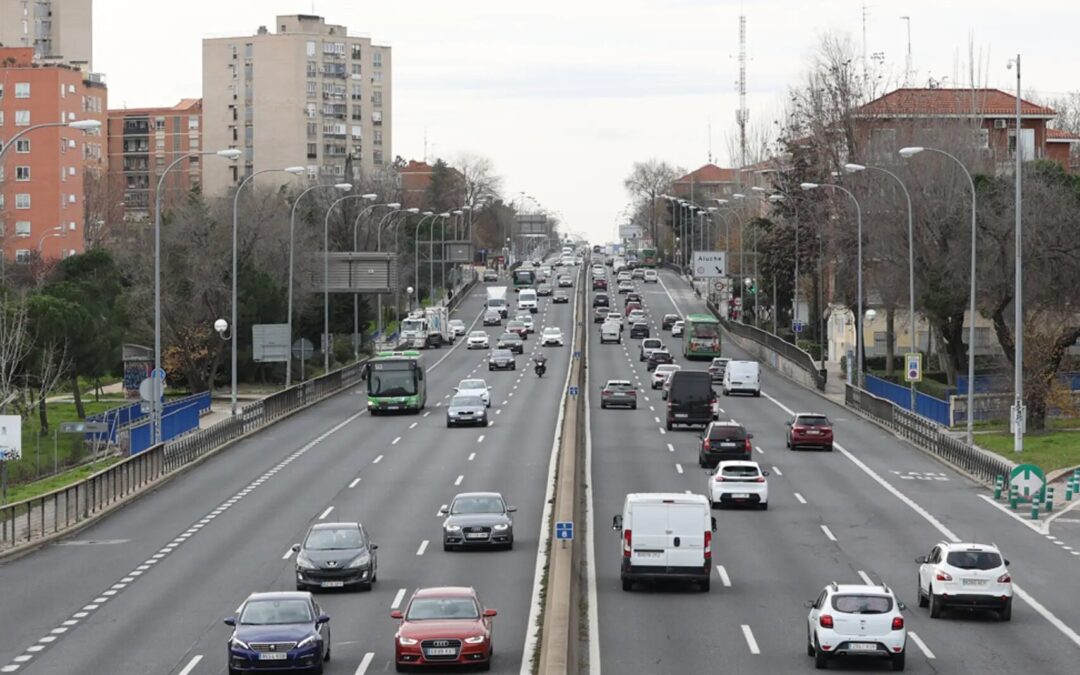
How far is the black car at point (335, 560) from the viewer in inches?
1223

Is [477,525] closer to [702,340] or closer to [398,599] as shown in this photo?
[398,599]

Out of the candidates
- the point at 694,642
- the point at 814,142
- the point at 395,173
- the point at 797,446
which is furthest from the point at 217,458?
the point at 395,173

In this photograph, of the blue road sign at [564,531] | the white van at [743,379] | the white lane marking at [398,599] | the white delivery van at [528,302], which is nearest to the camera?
the white lane marking at [398,599]

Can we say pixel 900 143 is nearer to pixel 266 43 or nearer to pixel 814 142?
pixel 814 142

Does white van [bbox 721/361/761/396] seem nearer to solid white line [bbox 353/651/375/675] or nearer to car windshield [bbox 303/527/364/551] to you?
car windshield [bbox 303/527/364/551]

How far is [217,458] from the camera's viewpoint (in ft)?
181

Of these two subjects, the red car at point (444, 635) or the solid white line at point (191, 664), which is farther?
the solid white line at point (191, 664)

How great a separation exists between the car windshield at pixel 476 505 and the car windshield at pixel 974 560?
11003mm

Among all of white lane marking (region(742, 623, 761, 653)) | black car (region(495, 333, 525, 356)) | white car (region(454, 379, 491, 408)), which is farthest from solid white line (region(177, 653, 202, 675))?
black car (region(495, 333, 525, 356))

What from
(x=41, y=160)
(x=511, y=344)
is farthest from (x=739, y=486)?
(x=41, y=160)

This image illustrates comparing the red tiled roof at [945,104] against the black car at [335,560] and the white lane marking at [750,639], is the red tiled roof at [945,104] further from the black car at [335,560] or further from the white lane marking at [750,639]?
the white lane marking at [750,639]

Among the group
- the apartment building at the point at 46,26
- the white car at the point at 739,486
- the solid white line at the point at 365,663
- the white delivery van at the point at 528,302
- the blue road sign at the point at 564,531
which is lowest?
the solid white line at the point at 365,663

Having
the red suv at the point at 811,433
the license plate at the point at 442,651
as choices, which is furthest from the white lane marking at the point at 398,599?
the red suv at the point at 811,433

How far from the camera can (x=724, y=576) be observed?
33156mm
